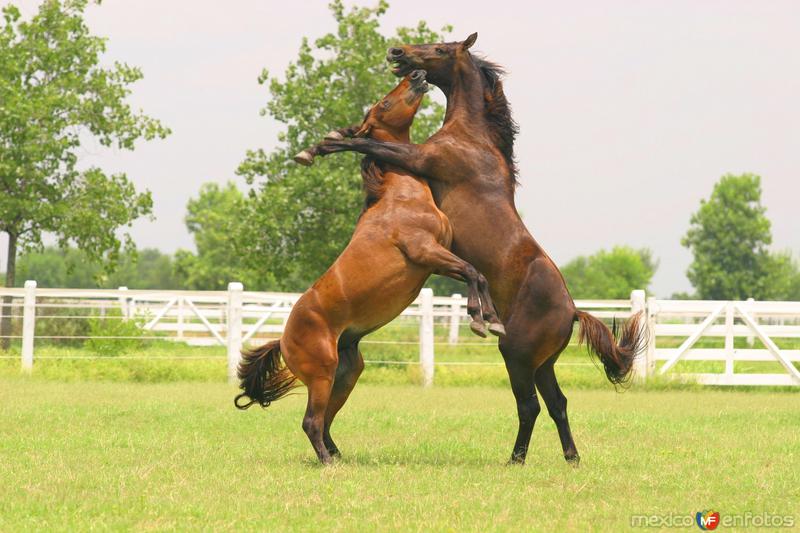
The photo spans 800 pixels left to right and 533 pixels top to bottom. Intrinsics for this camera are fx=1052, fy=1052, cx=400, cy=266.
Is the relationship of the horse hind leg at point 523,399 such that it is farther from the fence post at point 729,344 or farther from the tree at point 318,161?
the tree at point 318,161

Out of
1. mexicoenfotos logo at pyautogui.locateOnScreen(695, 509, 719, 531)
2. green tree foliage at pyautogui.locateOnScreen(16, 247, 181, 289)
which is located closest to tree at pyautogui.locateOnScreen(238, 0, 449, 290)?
mexicoenfotos logo at pyautogui.locateOnScreen(695, 509, 719, 531)

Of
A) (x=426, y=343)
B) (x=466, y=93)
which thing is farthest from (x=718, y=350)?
(x=466, y=93)

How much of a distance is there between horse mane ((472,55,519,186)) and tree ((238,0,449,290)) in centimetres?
1904

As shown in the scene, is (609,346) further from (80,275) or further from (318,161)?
(80,275)

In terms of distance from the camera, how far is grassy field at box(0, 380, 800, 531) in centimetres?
574

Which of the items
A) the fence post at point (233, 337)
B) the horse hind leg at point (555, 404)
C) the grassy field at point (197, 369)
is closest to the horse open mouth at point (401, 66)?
the horse hind leg at point (555, 404)

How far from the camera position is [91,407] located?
471 inches

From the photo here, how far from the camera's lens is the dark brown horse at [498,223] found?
7.52 metres

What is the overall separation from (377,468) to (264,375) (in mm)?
1212

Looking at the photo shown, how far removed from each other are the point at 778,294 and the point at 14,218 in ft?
117

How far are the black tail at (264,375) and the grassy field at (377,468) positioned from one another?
516 millimetres

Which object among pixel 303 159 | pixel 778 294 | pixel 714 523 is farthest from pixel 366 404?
pixel 778 294

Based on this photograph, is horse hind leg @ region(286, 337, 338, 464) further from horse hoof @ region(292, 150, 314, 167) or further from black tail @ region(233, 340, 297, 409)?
horse hoof @ region(292, 150, 314, 167)

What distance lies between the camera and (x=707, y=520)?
219 inches
